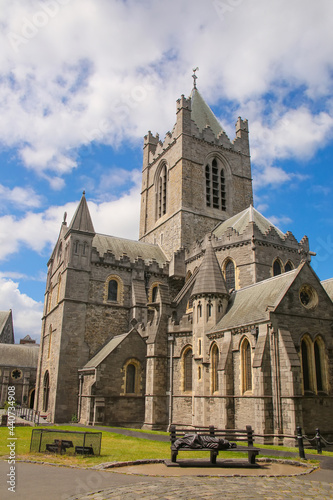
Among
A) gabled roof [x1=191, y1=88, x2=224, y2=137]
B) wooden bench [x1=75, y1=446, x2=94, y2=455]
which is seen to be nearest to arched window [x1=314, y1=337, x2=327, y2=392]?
wooden bench [x1=75, y1=446, x2=94, y2=455]

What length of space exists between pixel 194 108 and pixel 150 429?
35.4 m

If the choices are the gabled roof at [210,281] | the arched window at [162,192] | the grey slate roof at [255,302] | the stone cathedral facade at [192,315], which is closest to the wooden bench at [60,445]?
the stone cathedral facade at [192,315]

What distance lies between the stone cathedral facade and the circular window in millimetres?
55

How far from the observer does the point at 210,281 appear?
2628cm

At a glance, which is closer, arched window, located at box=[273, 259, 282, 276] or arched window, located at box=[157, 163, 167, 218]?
arched window, located at box=[273, 259, 282, 276]

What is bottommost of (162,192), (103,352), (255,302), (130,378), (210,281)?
(130,378)

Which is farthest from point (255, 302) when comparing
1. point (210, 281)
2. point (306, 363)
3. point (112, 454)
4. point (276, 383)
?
point (112, 454)

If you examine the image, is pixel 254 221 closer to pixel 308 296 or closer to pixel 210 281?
pixel 210 281

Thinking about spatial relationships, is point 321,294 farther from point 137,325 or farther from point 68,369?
point 68,369

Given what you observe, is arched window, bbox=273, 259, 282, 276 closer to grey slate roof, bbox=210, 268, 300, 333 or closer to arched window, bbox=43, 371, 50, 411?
grey slate roof, bbox=210, 268, 300, 333

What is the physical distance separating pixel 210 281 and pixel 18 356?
119ft

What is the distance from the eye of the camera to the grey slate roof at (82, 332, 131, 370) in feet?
90.5

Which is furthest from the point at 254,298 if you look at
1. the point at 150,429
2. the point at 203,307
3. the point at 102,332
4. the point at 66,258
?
the point at 66,258

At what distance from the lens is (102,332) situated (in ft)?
105
